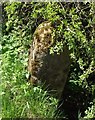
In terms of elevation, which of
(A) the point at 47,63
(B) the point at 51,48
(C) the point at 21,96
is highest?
(B) the point at 51,48

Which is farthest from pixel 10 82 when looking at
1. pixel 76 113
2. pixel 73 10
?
pixel 73 10

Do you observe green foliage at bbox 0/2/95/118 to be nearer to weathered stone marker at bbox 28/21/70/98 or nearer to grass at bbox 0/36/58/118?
grass at bbox 0/36/58/118

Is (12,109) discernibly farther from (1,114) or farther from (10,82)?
(10,82)

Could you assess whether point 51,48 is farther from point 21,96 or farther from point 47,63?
point 21,96

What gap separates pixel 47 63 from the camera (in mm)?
3781

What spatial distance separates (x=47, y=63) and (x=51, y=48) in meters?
0.52

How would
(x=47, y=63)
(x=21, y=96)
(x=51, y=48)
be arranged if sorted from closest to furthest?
1. (x=51, y=48)
2. (x=21, y=96)
3. (x=47, y=63)

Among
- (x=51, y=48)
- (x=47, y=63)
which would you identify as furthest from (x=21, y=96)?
(x=51, y=48)

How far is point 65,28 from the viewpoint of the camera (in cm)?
329

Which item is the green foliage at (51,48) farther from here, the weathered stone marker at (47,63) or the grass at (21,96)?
the weathered stone marker at (47,63)

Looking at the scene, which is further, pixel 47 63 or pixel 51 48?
pixel 47 63

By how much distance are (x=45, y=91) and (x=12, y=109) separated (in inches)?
13.9

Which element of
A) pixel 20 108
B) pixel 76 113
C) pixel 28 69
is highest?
pixel 28 69

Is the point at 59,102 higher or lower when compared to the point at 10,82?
lower
